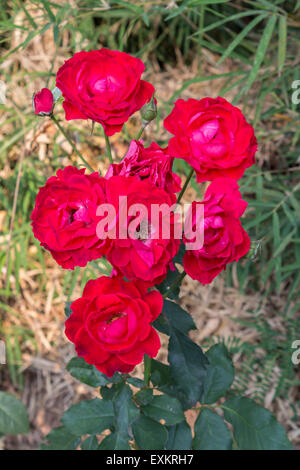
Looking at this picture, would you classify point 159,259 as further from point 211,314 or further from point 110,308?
point 211,314

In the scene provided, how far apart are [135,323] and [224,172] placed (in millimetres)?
189

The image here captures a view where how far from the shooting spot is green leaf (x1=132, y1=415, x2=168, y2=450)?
0.60 metres

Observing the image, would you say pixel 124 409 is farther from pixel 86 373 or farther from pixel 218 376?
pixel 218 376

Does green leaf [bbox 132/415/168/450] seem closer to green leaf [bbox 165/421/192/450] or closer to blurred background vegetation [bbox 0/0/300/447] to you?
green leaf [bbox 165/421/192/450]

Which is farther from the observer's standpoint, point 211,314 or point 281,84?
point 211,314

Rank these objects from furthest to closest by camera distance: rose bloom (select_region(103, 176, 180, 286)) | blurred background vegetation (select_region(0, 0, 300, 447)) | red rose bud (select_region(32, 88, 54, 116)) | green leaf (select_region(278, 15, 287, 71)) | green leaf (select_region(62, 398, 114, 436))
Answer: blurred background vegetation (select_region(0, 0, 300, 447)), green leaf (select_region(278, 15, 287, 71)), green leaf (select_region(62, 398, 114, 436)), red rose bud (select_region(32, 88, 54, 116)), rose bloom (select_region(103, 176, 180, 286))

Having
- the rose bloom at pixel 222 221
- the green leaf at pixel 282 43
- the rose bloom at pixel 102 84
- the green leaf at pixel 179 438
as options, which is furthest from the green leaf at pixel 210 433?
the green leaf at pixel 282 43

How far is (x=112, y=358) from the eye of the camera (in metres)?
0.46

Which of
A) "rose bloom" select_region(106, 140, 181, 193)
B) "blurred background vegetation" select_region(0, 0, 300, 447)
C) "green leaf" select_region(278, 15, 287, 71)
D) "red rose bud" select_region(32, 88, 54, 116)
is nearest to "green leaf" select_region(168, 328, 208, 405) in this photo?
"rose bloom" select_region(106, 140, 181, 193)

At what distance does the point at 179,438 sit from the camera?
68 centimetres

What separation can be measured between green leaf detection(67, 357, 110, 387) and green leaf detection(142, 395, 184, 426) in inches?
2.8

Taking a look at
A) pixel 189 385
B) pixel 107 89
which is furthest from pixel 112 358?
pixel 107 89

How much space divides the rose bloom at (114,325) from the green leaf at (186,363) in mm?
127

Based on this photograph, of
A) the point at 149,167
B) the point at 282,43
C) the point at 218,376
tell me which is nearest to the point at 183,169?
the point at 282,43
